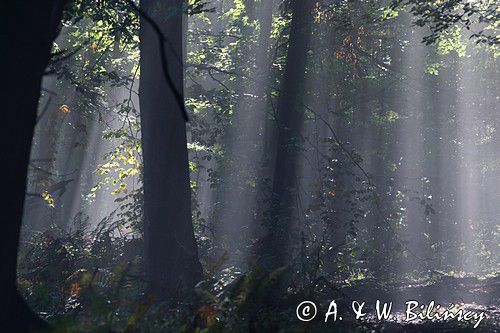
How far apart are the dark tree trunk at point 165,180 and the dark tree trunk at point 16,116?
617cm

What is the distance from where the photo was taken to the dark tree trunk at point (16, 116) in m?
5.74

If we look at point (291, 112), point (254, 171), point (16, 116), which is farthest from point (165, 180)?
point (254, 171)

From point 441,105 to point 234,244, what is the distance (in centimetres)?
1342

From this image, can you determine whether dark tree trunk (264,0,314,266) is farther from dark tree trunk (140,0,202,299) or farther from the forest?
dark tree trunk (140,0,202,299)

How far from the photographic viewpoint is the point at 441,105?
3098 centimetres

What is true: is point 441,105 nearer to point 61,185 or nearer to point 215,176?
point 215,176

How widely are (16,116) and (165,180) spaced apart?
6598mm

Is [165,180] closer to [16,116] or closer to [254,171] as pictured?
[16,116]

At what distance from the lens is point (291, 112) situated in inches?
695

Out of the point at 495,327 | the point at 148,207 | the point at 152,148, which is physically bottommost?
the point at 495,327

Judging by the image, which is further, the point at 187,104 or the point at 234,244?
the point at 234,244

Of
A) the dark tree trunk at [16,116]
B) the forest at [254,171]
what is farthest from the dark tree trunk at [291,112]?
the dark tree trunk at [16,116]

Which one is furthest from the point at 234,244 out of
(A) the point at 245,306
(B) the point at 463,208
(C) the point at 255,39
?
(B) the point at 463,208

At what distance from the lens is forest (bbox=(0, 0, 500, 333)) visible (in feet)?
22.6
